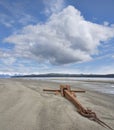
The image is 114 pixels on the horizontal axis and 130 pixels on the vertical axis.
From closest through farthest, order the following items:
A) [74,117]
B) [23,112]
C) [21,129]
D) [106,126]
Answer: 1. [21,129]
2. [106,126]
3. [74,117]
4. [23,112]

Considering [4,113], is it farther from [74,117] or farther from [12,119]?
[74,117]

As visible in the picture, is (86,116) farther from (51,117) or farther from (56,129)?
(56,129)

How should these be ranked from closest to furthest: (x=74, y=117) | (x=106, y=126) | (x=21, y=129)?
(x=21, y=129), (x=106, y=126), (x=74, y=117)

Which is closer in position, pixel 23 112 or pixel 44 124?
pixel 44 124

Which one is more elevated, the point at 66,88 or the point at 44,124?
the point at 66,88

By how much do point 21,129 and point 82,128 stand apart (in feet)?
6.77

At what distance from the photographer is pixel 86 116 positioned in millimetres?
9641

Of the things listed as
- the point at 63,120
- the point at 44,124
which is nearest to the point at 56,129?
the point at 44,124

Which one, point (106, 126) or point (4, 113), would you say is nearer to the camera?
point (106, 126)

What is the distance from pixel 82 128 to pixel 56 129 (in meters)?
0.90

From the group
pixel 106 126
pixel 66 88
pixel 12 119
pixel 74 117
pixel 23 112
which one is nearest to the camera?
pixel 106 126

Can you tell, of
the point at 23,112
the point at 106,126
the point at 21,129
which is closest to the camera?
the point at 21,129

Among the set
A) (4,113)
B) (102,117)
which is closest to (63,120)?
(102,117)

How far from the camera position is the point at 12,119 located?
897 cm
